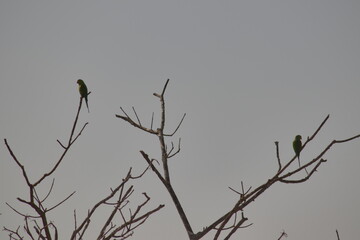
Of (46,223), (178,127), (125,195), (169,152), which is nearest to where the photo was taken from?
(46,223)

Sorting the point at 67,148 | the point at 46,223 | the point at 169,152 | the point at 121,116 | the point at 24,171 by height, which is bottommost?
the point at 46,223

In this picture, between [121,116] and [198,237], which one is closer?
[198,237]

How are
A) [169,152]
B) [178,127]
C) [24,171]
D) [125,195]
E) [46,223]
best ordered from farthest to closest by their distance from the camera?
[178,127]
[169,152]
[125,195]
[46,223]
[24,171]

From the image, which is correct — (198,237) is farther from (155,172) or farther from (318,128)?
(318,128)

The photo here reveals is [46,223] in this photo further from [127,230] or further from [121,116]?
[121,116]

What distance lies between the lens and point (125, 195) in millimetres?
2178

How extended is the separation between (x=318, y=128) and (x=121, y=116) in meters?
1.74

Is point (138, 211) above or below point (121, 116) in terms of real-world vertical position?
below

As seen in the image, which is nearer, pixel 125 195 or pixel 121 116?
pixel 125 195

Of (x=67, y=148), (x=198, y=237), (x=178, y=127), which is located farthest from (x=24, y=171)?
(x=178, y=127)

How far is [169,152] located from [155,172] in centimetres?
55

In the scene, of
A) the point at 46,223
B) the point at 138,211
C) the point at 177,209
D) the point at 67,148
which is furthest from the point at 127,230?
the point at 67,148

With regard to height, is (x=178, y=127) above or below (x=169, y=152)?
above

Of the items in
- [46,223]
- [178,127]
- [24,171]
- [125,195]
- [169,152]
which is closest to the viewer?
[24,171]
